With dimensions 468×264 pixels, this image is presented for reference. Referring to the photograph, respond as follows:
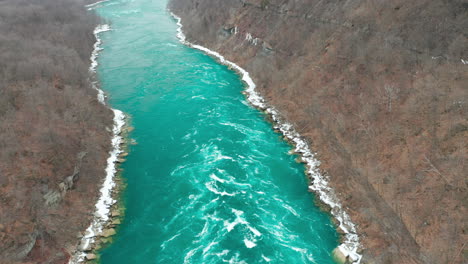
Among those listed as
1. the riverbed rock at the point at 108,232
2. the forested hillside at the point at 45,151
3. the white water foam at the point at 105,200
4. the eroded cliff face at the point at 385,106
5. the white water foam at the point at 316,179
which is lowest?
the white water foam at the point at 105,200

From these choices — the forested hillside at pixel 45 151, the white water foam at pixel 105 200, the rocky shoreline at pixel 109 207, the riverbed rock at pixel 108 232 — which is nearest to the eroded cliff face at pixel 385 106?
the riverbed rock at pixel 108 232

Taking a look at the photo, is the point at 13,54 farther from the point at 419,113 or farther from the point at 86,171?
the point at 419,113

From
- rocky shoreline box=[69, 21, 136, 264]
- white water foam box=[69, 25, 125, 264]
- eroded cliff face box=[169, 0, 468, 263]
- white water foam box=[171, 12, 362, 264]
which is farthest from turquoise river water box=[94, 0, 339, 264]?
eroded cliff face box=[169, 0, 468, 263]

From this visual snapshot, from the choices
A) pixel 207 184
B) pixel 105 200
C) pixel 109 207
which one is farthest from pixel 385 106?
pixel 105 200

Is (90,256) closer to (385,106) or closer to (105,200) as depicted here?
(105,200)

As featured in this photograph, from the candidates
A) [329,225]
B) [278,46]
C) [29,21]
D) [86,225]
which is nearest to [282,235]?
[329,225]

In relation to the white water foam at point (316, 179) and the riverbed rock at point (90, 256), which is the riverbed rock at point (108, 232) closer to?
the riverbed rock at point (90, 256)

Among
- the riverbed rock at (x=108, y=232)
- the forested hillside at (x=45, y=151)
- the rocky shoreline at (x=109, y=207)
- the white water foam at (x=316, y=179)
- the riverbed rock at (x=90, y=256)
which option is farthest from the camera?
the riverbed rock at (x=108, y=232)
